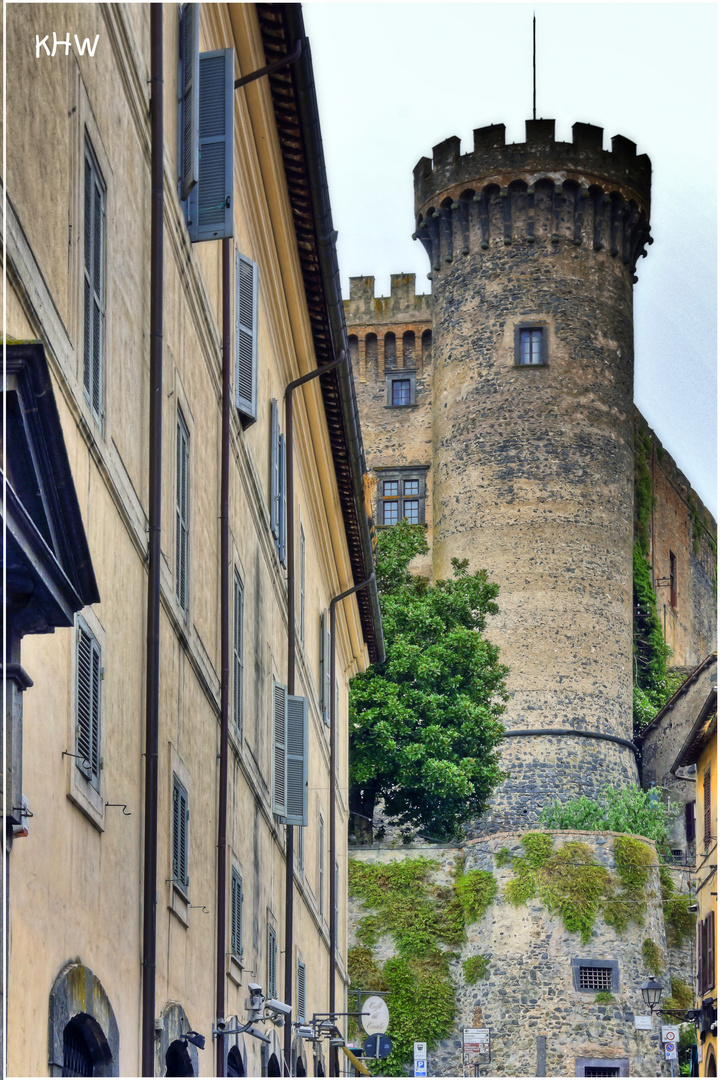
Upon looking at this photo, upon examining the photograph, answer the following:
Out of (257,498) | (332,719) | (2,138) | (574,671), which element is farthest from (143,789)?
(574,671)

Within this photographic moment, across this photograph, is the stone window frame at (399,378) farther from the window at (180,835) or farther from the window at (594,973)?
the window at (180,835)

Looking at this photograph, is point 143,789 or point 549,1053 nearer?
point 143,789

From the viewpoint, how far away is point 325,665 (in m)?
24.2

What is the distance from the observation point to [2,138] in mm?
6805

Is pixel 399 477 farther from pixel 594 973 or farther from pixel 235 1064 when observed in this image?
pixel 235 1064

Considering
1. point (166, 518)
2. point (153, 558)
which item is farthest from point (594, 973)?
point (153, 558)

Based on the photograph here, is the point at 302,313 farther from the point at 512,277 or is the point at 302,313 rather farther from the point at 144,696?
the point at 512,277

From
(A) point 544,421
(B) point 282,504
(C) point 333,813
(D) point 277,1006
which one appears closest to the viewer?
(D) point 277,1006

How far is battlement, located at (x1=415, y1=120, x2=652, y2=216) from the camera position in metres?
50.7

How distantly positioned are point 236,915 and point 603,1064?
2401cm

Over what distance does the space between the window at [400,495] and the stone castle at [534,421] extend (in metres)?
0.05

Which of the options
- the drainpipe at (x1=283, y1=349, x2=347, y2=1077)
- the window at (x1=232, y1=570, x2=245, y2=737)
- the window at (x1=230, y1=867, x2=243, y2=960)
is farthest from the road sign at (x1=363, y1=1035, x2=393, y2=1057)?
the window at (x1=232, y1=570, x2=245, y2=737)

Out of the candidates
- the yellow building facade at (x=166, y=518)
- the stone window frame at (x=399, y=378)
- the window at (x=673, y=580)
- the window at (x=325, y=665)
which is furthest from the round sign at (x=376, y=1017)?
the window at (x=673, y=580)

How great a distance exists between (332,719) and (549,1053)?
47.4ft
